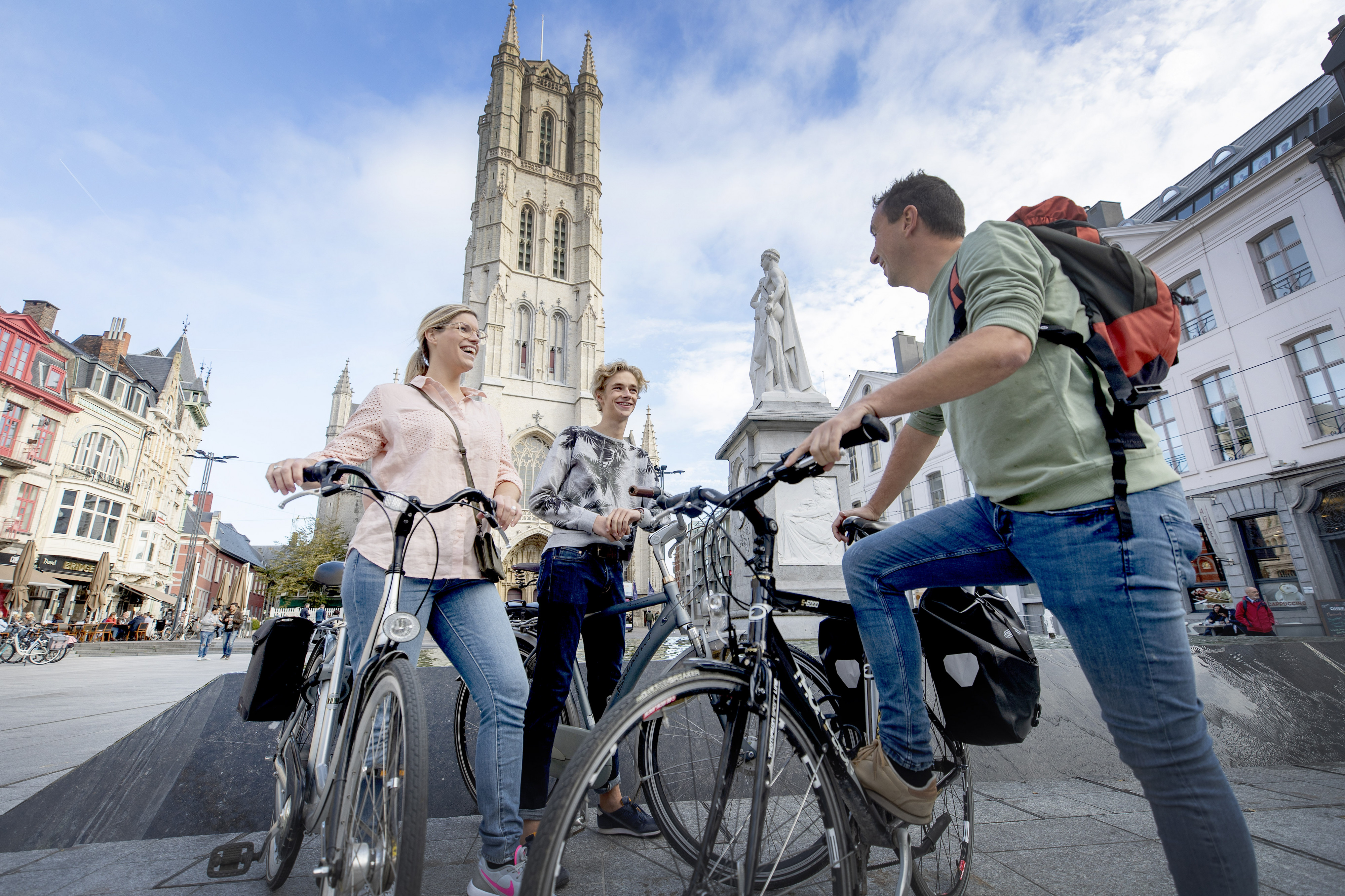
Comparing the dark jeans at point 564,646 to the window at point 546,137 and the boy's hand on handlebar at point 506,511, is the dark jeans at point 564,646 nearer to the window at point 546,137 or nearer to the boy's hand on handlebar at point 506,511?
the boy's hand on handlebar at point 506,511

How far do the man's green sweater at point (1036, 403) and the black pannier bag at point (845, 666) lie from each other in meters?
0.56

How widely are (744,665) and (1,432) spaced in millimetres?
33702

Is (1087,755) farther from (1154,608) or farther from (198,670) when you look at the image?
(198,670)

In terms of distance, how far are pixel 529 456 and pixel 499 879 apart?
37.0 metres

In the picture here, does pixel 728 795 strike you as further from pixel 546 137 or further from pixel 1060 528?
pixel 546 137

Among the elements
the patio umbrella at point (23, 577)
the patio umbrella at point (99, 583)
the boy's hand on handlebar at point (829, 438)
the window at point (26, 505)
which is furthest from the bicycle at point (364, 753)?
the patio umbrella at point (99, 583)

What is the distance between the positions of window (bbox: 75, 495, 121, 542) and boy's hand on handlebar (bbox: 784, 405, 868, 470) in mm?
36221

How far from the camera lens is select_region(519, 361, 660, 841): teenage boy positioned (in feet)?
7.22

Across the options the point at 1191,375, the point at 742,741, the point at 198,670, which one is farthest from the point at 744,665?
the point at 1191,375

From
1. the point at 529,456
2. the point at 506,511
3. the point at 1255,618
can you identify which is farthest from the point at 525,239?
the point at 506,511

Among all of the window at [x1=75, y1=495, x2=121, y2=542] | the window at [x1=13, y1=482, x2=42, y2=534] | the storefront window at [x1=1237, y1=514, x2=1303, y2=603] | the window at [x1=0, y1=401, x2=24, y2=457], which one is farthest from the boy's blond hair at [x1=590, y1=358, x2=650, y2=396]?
the window at [x1=75, y1=495, x2=121, y2=542]

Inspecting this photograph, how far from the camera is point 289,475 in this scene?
68.1 inches

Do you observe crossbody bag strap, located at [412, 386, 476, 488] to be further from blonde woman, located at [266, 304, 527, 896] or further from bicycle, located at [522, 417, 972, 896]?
bicycle, located at [522, 417, 972, 896]

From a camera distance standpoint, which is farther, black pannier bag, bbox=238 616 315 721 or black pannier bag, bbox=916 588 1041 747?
black pannier bag, bbox=238 616 315 721
